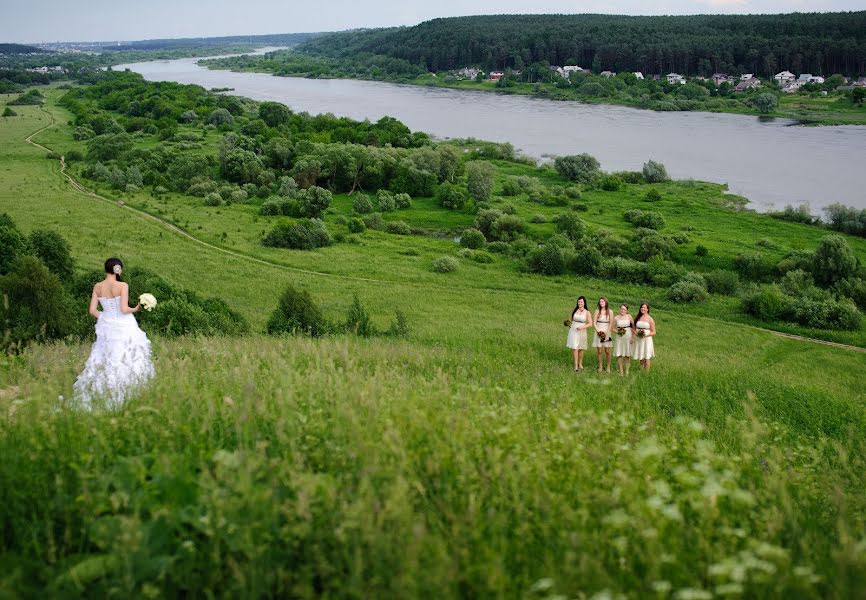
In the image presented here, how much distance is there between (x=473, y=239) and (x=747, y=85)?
92.0m

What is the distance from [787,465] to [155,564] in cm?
533

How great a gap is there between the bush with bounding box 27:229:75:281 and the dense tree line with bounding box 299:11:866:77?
5103 inches

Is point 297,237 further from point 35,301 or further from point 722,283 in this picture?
point 35,301

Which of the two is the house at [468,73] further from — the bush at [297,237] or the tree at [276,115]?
the bush at [297,237]

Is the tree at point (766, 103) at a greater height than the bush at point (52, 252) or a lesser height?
greater

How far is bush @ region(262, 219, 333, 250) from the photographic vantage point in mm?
44875

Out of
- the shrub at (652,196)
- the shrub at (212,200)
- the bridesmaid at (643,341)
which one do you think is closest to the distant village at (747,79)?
the shrub at (652,196)

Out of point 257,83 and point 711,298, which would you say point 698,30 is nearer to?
point 257,83

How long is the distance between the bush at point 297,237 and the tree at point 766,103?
78264mm

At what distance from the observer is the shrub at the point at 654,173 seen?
63.1 m

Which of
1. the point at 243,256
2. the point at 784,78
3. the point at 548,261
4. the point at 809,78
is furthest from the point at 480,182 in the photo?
the point at 809,78

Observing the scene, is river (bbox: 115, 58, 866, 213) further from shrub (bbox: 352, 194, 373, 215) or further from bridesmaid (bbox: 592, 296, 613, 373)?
bridesmaid (bbox: 592, 296, 613, 373)

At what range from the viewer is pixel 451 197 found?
188 feet

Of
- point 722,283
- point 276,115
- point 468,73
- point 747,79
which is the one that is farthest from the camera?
point 468,73
